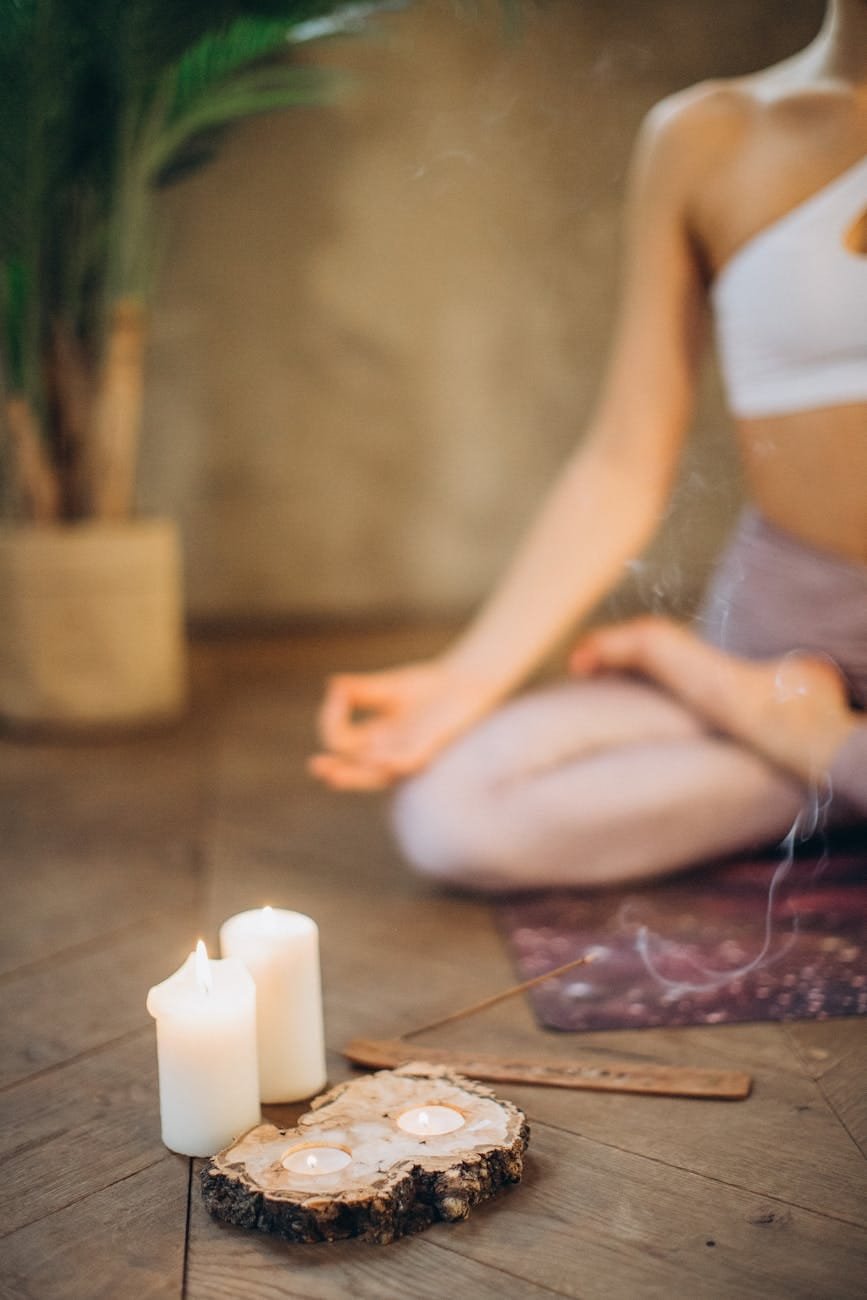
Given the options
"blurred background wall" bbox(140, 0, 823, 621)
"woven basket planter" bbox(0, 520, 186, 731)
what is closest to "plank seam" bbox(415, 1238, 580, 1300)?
→ "woven basket planter" bbox(0, 520, 186, 731)

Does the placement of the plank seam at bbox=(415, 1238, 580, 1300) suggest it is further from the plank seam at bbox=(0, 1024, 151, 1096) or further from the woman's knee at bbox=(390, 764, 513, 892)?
the woman's knee at bbox=(390, 764, 513, 892)

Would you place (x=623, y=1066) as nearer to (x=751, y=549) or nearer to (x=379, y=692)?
(x=379, y=692)

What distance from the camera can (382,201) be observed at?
8.48 feet

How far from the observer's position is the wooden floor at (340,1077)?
2.51ft

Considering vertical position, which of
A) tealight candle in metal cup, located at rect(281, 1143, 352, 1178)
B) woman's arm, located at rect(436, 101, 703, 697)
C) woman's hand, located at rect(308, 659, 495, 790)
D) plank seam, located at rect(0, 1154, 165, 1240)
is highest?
woman's arm, located at rect(436, 101, 703, 697)

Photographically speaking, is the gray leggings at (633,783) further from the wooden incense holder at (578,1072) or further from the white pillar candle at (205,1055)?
the white pillar candle at (205,1055)

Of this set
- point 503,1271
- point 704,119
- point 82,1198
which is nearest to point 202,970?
point 82,1198

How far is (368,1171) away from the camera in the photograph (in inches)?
31.7

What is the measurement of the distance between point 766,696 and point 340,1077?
617 millimetres

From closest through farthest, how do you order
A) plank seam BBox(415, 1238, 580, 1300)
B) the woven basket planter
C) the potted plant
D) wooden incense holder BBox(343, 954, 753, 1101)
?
plank seam BBox(415, 1238, 580, 1300)
wooden incense holder BBox(343, 954, 753, 1101)
the potted plant
the woven basket planter

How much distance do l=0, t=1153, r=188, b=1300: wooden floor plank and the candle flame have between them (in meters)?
0.13

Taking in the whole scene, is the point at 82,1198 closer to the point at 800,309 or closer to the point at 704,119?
the point at 800,309

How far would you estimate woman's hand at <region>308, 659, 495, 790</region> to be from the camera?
51.1 inches

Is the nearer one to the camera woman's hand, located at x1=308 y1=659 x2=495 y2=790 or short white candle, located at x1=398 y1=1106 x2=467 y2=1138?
short white candle, located at x1=398 y1=1106 x2=467 y2=1138
